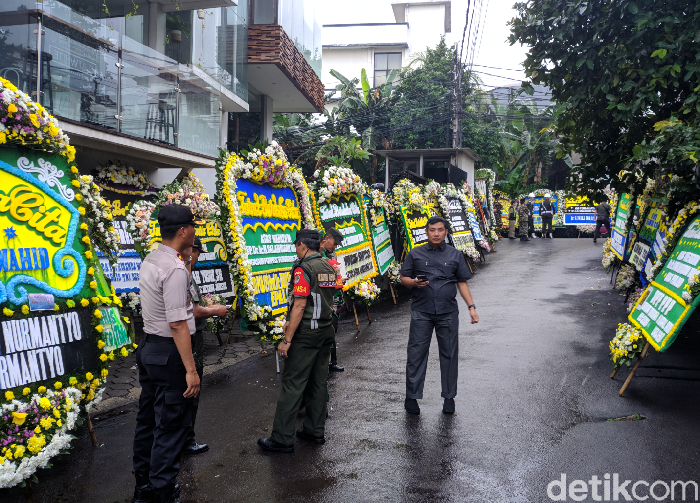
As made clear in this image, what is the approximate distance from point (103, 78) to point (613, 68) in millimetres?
7505

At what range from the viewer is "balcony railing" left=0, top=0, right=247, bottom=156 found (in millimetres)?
7590

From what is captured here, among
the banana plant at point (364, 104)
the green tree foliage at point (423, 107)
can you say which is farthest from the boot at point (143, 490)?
the green tree foliage at point (423, 107)

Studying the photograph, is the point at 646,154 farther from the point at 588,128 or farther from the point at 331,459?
the point at 331,459

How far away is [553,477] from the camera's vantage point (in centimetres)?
407

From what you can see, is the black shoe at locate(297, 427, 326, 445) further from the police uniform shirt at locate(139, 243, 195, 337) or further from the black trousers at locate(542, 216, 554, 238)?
the black trousers at locate(542, 216, 554, 238)

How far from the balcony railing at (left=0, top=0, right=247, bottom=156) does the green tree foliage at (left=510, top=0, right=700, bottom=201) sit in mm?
A: 6223

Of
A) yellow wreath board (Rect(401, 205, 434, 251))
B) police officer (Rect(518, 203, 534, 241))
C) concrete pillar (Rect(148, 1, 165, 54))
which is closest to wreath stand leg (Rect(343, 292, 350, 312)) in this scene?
yellow wreath board (Rect(401, 205, 434, 251))

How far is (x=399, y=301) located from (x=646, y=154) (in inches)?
268

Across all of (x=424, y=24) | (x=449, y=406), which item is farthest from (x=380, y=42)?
(x=449, y=406)

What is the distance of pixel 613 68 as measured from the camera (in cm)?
671

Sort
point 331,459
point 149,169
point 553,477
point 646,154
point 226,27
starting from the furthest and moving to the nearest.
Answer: point 226,27, point 149,169, point 646,154, point 331,459, point 553,477

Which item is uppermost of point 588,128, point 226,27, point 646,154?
point 226,27

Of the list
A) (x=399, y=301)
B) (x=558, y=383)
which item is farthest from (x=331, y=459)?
(x=399, y=301)

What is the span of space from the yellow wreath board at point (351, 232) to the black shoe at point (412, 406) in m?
3.93
